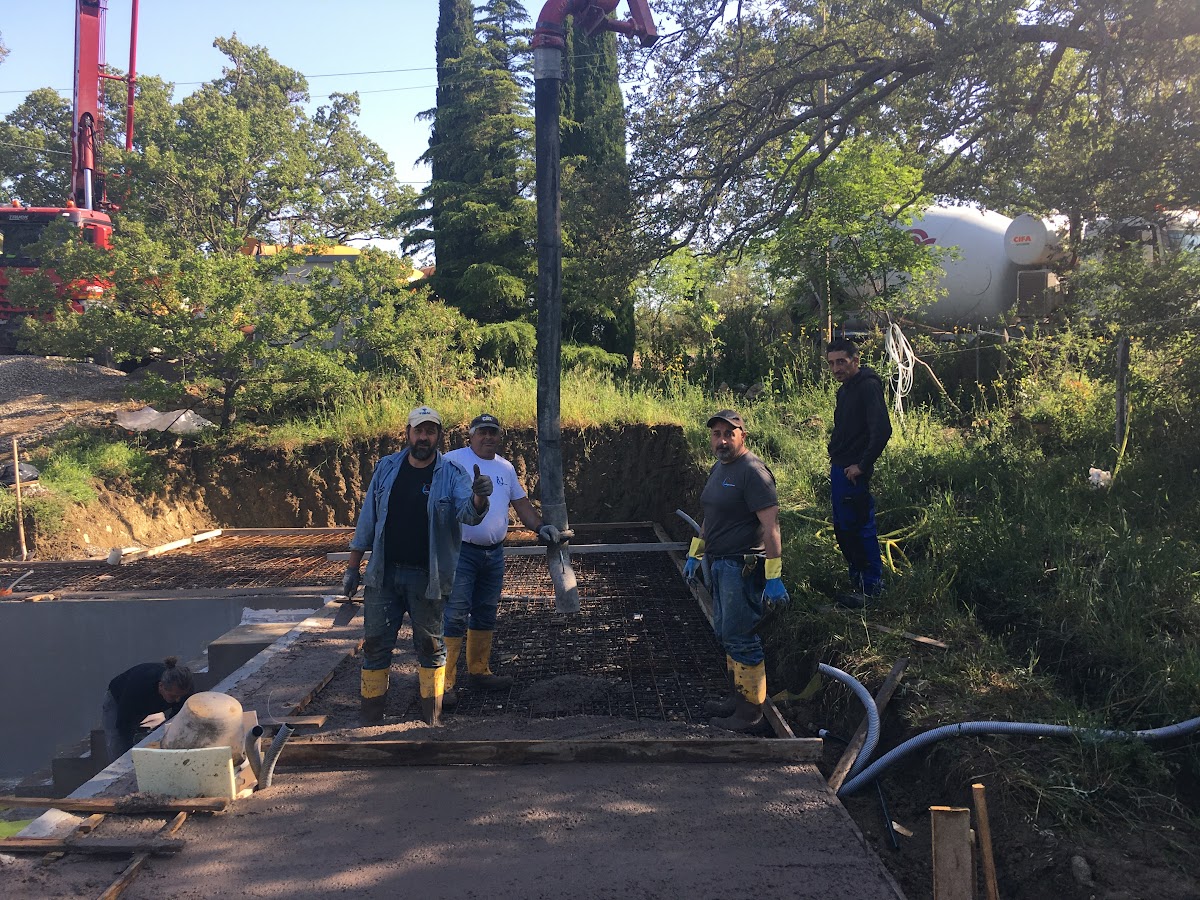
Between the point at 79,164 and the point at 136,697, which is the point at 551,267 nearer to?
the point at 136,697

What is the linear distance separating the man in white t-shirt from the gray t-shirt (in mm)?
1245

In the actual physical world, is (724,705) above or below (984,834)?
below

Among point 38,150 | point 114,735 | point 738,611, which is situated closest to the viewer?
point 738,611

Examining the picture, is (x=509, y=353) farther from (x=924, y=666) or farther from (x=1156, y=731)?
(x=1156, y=731)

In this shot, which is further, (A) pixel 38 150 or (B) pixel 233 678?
(A) pixel 38 150

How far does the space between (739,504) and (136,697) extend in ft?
14.6

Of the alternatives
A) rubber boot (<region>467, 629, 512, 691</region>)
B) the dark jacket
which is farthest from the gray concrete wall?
the dark jacket

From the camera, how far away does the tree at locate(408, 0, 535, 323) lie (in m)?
15.0

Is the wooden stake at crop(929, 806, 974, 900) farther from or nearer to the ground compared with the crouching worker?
farther from the ground

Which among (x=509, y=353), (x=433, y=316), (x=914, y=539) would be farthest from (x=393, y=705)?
(x=509, y=353)

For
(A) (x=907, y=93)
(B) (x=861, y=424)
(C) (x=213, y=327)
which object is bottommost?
(B) (x=861, y=424)

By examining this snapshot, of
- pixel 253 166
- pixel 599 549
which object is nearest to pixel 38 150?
pixel 253 166

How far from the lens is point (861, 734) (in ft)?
13.5

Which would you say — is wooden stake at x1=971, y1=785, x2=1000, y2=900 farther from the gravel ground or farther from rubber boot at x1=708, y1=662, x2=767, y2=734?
the gravel ground
